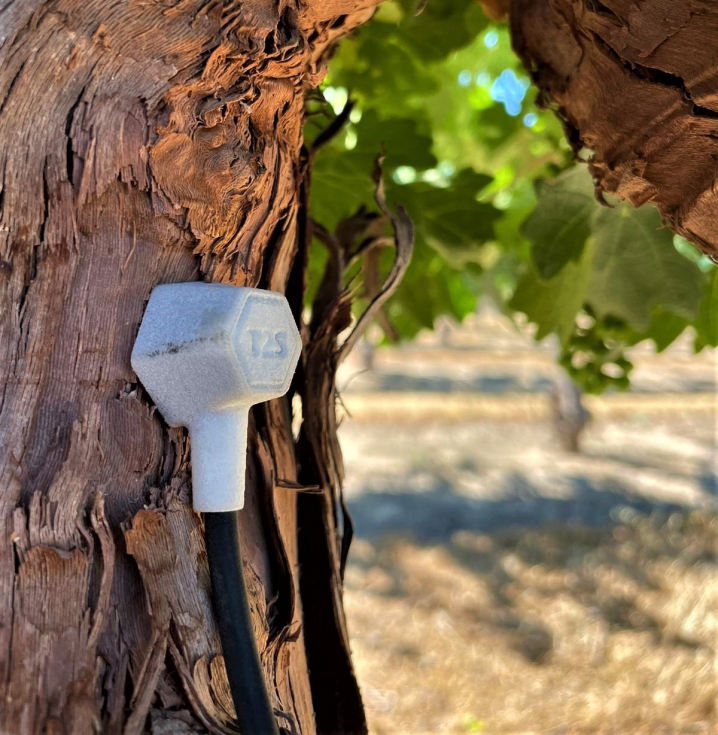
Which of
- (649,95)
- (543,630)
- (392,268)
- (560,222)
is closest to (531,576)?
(543,630)

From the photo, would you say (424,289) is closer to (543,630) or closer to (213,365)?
(213,365)

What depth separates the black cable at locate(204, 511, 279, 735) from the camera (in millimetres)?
383

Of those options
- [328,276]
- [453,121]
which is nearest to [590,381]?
[328,276]

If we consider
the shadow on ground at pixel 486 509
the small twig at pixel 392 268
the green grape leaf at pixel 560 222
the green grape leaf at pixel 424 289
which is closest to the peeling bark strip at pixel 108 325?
the small twig at pixel 392 268

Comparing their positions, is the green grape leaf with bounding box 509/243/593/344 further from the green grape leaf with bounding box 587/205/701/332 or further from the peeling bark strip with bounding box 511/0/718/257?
the peeling bark strip with bounding box 511/0/718/257

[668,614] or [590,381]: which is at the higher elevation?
[590,381]

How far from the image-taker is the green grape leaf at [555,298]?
3.11 ft

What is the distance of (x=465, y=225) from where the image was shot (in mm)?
1020

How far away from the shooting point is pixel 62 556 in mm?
375

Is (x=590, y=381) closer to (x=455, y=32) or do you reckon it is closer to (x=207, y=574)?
(x=455, y=32)

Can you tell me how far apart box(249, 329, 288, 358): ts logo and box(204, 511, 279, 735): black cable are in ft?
0.28

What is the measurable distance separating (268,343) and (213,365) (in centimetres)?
3

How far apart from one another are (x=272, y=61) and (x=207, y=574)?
285 mm

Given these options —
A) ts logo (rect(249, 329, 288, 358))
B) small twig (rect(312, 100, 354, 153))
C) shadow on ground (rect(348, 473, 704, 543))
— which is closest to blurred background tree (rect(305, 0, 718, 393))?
small twig (rect(312, 100, 354, 153))
